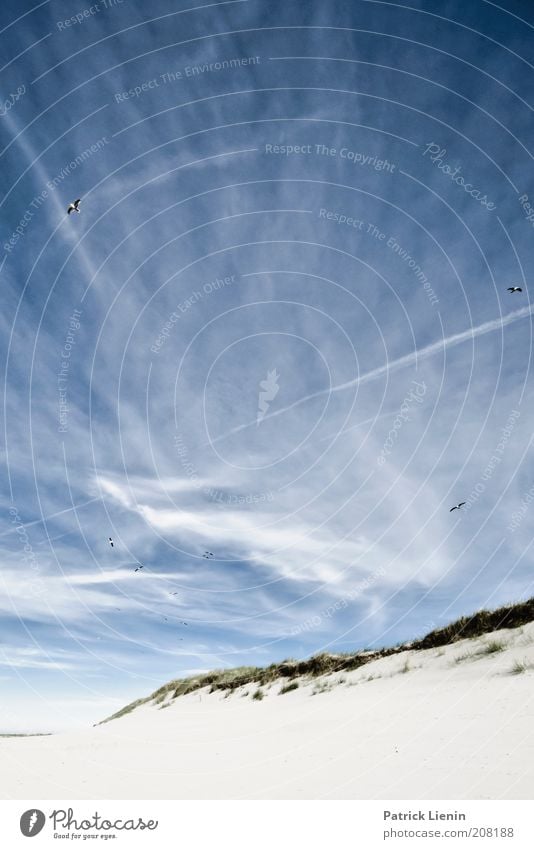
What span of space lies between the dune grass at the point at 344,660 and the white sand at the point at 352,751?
1.18m

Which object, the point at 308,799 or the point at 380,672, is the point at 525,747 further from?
the point at 380,672

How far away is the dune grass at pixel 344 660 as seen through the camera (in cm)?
1548

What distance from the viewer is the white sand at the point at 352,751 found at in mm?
6160

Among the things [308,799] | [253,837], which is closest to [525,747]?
[308,799]

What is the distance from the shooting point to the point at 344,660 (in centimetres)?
2111

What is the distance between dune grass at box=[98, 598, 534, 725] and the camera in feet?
50.8

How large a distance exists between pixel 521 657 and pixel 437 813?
23.7 feet

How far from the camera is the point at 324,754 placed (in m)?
8.06

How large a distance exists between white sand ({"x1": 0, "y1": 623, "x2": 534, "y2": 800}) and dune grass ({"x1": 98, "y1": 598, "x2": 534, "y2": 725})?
3.86 feet

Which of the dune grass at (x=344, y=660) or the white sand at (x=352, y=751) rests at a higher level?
the dune grass at (x=344, y=660)

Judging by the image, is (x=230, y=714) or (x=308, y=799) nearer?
(x=308, y=799)

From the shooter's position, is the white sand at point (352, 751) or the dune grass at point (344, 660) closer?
the white sand at point (352, 751)

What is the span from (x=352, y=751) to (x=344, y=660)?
14443mm

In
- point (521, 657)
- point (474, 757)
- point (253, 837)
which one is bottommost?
point (253, 837)
